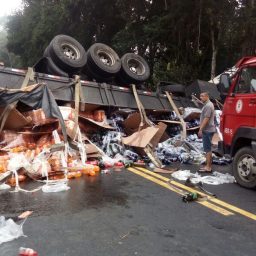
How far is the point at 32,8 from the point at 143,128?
1969 centimetres

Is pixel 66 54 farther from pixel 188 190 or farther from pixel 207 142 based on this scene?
pixel 188 190

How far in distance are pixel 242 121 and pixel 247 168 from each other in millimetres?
812

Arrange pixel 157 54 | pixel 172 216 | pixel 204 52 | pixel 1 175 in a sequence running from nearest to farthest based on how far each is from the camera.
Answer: pixel 172 216 → pixel 1 175 → pixel 204 52 → pixel 157 54

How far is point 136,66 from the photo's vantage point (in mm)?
12070

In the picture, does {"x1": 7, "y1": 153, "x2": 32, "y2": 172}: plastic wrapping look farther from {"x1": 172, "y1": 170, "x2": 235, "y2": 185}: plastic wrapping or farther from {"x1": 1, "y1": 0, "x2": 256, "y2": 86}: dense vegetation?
{"x1": 1, "y1": 0, "x2": 256, "y2": 86}: dense vegetation

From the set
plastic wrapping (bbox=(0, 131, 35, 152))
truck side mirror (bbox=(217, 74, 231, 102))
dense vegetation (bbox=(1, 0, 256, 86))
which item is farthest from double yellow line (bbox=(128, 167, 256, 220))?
dense vegetation (bbox=(1, 0, 256, 86))

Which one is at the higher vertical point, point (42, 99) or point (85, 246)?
point (42, 99)

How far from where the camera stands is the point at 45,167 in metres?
6.64

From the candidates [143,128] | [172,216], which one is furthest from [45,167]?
[143,128]

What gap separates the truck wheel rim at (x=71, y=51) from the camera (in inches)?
419

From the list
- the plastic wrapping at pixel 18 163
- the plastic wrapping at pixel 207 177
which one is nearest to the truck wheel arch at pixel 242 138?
the plastic wrapping at pixel 207 177

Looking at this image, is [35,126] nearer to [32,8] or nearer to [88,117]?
[88,117]

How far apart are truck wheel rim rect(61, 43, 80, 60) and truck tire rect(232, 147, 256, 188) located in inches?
233

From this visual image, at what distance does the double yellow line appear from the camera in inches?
198
